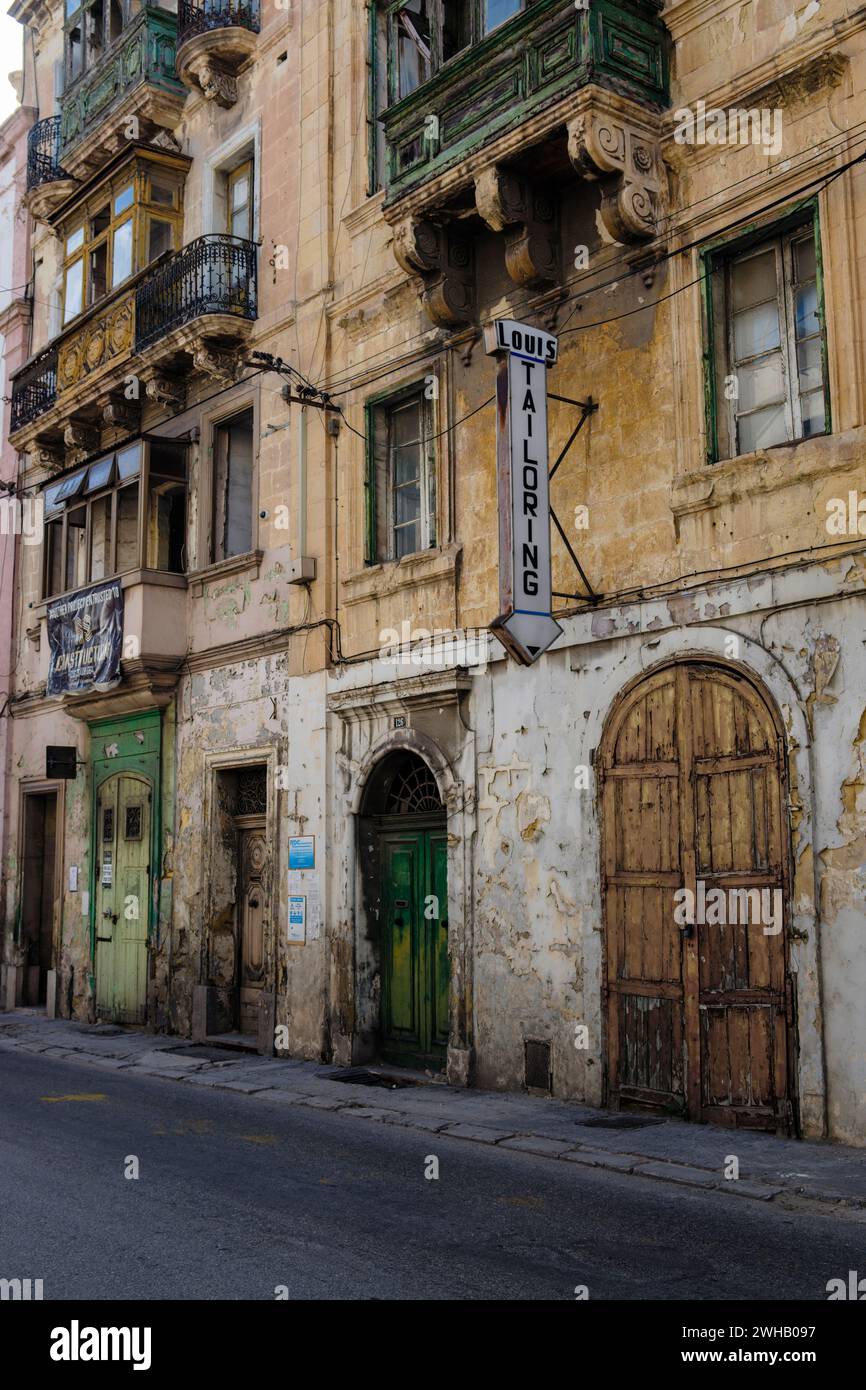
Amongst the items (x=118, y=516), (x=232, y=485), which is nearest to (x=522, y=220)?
(x=232, y=485)

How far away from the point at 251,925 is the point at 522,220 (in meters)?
8.42

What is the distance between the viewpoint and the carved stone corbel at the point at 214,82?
16719mm

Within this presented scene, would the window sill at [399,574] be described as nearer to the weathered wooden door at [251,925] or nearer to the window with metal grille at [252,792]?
the window with metal grille at [252,792]

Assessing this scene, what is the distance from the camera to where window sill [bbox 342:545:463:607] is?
12.6m

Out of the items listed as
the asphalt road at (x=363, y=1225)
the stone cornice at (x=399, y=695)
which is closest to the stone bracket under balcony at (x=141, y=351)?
the stone cornice at (x=399, y=695)

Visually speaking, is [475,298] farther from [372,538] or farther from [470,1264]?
[470,1264]

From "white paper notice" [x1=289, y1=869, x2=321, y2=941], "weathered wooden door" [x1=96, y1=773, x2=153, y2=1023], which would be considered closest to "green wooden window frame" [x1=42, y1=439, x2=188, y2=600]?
"weathered wooden door" [x1=96, y1=773, x2=153, y2=1023]

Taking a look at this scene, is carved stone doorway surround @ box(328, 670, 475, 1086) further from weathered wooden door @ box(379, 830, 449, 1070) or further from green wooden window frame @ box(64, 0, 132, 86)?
green wooden window frame @ box(64, 0, 132, 86)

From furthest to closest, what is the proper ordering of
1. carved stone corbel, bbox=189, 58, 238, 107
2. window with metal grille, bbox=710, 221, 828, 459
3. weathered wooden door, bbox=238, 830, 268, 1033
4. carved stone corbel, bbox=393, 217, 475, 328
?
carved stone corbel, bbox=189, 58, 238, 107 < weathered wooden door, bbox=238, 830, 268, 1033 < carved stone corbel, bbox=393, 217, 475, 328 < window with metal grille, bbox=710, 221, 828, 459

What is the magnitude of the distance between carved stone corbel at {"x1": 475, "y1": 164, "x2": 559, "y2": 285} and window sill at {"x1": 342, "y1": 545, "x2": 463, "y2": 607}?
256cm

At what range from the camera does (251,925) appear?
15.6 m

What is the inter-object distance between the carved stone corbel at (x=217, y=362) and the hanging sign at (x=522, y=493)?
21.4 ft

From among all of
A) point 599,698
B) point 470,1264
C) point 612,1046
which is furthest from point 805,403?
point 470,1264

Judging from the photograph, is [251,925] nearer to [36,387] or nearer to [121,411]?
[121,411]
